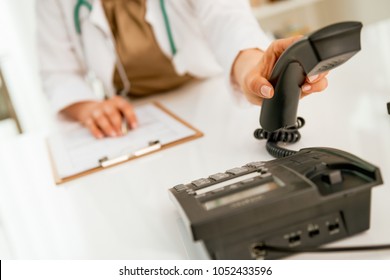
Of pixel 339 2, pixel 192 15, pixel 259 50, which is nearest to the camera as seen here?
pixel 259 50

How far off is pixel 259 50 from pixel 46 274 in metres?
0.49

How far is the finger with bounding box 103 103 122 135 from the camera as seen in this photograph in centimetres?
80

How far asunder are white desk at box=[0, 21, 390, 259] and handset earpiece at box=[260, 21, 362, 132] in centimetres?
6

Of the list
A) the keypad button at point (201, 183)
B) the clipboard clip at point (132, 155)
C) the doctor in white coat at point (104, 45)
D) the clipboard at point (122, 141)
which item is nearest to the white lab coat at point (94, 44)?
the doctor in white coat at point (104, 45)

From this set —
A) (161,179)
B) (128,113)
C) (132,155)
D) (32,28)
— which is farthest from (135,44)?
(32,28)

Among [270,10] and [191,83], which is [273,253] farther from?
[270,10]

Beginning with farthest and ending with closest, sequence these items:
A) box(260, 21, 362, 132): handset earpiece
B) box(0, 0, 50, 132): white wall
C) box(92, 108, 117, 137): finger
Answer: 1. box(0, 0, 50, 132): white wall
2. box(92, 108, 117, 137): finger
3. box(260, 21, 362, 132): handset earpiece

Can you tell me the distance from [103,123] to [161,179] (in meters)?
0.28

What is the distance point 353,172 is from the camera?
37cm

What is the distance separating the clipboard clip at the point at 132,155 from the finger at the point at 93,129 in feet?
0.44

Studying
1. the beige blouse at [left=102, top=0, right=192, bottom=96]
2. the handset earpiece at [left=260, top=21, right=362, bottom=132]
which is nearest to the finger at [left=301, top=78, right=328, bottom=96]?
the handset earpiece at [left=260, top=21, right=362, bottom=132]

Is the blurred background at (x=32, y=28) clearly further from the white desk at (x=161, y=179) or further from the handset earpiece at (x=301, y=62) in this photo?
the handset earpiece at (x=301, y=62)

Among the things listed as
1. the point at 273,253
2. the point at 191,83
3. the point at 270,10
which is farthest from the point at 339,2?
the point at 273,253

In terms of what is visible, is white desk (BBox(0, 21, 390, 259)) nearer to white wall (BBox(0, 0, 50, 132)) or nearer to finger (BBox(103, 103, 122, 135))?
finger (BBox(103, 103, 122, 135))
